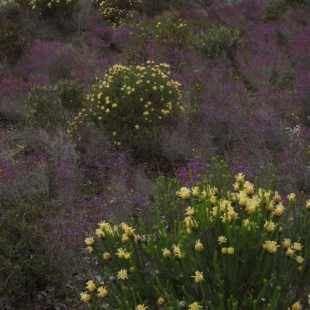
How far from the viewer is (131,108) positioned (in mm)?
6422

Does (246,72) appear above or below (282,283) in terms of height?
below

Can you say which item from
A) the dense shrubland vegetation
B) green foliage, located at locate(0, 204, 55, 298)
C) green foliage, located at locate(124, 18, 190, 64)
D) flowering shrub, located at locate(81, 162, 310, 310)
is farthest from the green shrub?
flowering shrub, located at locate(81, 162, 310, 310)

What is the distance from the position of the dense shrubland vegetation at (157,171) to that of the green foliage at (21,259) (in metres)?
0.01

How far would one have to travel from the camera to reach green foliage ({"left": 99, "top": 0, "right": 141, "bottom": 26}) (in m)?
15.3

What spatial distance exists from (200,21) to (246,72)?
5755 millimetres

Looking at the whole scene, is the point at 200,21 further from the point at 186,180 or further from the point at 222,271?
the point at 222,271

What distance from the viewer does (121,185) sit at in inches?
206

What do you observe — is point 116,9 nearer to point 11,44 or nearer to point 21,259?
point 11,44

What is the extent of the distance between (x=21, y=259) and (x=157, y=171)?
8.87ft

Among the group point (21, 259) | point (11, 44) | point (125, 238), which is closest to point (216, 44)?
point (11, 44)

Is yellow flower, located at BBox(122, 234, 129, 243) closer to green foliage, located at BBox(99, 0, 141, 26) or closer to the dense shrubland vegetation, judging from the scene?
the dense shrubland vegetation

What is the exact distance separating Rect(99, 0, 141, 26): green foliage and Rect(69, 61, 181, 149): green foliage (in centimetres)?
906

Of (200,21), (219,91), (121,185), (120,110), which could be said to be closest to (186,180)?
(121,185)

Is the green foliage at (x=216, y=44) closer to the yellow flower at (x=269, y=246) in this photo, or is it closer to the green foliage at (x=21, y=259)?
the green foliage at (x=21, y=259)
